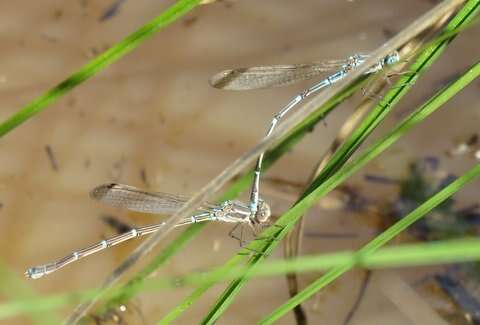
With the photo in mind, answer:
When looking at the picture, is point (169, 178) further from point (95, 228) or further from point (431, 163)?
point (431, 163)

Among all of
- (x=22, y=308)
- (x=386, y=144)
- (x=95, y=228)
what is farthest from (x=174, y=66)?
(x=22, y=308)

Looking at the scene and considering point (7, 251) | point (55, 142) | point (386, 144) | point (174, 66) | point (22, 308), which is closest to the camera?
point (22, 308)

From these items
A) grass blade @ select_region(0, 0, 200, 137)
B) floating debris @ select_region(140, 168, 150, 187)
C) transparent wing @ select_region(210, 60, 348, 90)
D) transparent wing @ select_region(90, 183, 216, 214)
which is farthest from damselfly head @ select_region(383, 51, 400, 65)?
floating debris @ select_region(140, 168, 150, 187)

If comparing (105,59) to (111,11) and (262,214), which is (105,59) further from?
(111,11)

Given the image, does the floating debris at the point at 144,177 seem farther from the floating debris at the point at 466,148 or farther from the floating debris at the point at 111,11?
the floating debris at the point at 466,148

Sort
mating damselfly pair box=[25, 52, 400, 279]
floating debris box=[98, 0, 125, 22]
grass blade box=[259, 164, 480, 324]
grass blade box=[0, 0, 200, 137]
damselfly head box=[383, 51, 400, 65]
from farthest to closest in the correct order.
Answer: floating debris box=[98, 0, 125, 22]
mating damselfly pair box=[25, 52, 400, 279]
damselfly head box=[383, 51, 400, 65]
grass blade box=[259, 164, 480, 324]
grass blade box=[0, 0, 200, 137]

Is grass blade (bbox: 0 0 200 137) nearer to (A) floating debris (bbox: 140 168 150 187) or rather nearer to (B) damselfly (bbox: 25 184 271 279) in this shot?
(B) damselfly (bbox: 25 184 271 279)
